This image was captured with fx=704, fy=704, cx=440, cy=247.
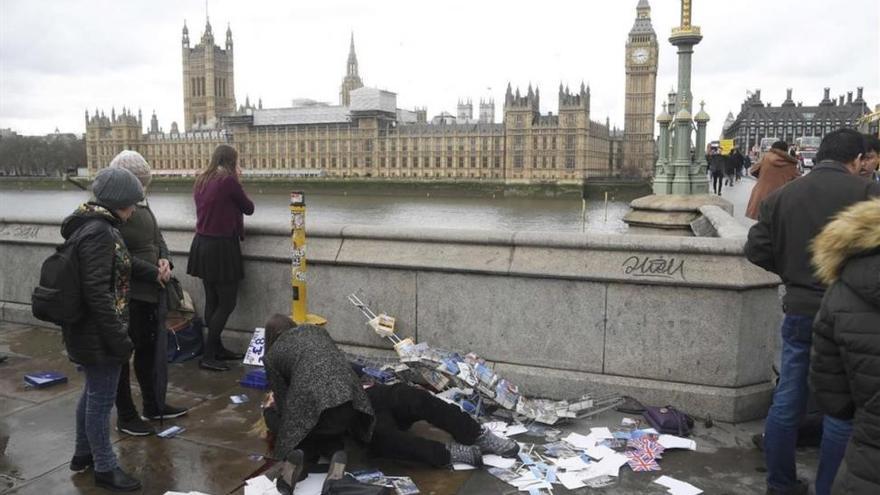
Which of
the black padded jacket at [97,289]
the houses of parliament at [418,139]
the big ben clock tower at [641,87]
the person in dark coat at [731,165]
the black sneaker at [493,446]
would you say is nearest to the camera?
the black padded jacket at [97,289]

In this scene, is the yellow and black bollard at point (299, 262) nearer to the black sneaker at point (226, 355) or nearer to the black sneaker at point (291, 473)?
the black sneaker at point (226, 355)

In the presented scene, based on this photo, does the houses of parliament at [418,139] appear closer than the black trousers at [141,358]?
No

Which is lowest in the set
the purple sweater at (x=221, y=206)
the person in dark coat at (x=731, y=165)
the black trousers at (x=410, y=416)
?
the black trousers at (x=410, y=416)

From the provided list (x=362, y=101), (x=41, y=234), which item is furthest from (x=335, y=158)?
(x=41, y=234)

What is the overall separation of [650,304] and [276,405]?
96.6 inches

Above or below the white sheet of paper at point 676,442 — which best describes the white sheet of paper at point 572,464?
A: below

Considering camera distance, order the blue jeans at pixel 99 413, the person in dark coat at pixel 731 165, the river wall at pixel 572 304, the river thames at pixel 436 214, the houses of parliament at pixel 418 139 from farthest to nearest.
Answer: the houses of parliament at pixel 418 139
the person in dark coat at pixel 731 165
the river thames at pixel 436 214
the river wall at pixel 572 304
the blue jeans at pixel 99 413

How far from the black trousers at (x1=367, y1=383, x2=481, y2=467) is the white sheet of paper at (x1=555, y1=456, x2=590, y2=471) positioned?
48cm

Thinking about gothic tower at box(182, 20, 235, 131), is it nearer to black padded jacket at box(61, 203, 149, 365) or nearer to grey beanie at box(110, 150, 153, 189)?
grey beanie at box(110, 150, 153, 189)

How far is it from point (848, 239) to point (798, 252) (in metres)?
1.24

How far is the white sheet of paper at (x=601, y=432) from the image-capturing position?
13.9 feet

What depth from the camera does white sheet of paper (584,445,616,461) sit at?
12.9 ft

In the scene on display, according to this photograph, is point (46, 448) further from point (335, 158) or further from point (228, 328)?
point (335, 158)

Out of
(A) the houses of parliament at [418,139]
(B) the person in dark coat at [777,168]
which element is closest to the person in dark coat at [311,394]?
(B) the person in dark coat at [777,168]
